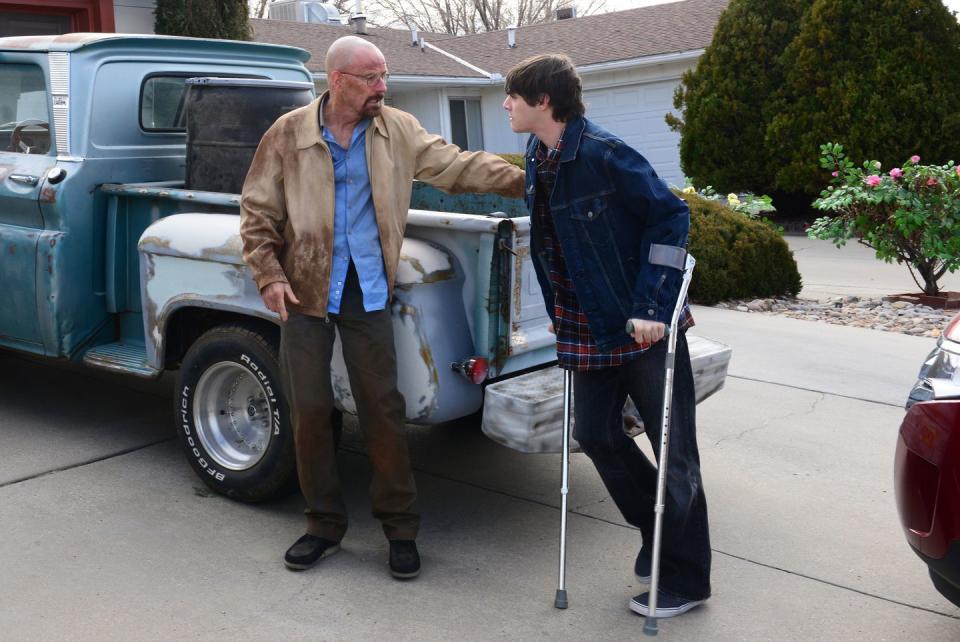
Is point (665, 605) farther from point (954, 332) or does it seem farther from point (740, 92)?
point (740, 92)

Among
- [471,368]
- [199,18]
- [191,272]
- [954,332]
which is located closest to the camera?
[954,332]

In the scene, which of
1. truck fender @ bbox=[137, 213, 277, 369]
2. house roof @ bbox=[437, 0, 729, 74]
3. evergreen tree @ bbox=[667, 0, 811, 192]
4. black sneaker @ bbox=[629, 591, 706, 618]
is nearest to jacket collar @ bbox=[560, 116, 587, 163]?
truck fender @ bbox=[137, 213, 277, 369]

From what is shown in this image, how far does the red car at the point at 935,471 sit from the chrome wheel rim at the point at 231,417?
259 centimetres

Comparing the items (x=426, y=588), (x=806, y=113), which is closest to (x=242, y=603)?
(x=426, y=588)

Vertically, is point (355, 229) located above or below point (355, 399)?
above

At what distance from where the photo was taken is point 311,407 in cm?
397

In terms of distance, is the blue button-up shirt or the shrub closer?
the blue button-up shirt

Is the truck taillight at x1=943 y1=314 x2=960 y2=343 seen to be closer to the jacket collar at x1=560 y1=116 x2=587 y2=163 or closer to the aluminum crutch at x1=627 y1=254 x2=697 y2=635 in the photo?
the aluminum crutch at x1=627 y1=254 x2=697 y2=635

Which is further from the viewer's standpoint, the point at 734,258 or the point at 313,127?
the point at 734,258

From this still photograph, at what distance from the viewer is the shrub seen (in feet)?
31.7

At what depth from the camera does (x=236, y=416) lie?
469 centimetres

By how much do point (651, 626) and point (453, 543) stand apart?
1058mm

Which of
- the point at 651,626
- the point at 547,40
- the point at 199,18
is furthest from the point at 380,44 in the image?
the point at 651,626

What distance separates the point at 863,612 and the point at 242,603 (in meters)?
2.18
